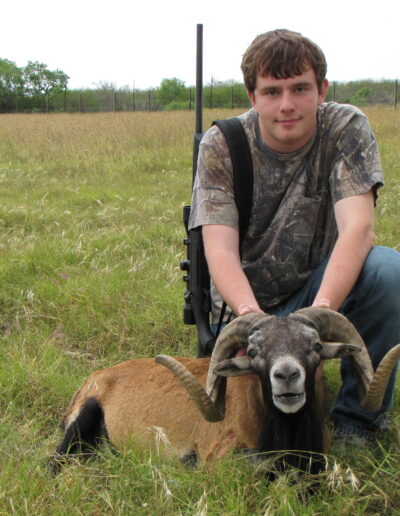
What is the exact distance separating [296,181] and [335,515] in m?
1.99

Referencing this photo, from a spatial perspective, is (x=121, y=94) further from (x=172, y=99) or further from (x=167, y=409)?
(x=167, y=409)

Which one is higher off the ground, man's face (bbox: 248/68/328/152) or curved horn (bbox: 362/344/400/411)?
man's face (bbox: 248/68/328/152)

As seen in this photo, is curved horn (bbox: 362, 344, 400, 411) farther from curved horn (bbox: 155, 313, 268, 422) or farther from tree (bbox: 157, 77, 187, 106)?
tree (bbox: 157, 77, 187, 106)

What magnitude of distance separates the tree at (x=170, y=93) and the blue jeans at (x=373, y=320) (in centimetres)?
5510

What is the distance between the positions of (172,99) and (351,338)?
58365mm

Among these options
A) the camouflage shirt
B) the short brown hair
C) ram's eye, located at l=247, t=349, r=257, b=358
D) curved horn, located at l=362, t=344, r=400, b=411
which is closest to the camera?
curved horn, located at l=362, t=344, r=400, b=411

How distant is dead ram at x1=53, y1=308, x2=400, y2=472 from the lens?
9.82ft

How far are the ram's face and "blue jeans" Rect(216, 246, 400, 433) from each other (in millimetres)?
580

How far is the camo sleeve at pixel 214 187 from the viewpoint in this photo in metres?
3.84

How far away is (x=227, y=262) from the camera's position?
142 inches

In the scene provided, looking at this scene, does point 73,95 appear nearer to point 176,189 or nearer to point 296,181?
point 176,189

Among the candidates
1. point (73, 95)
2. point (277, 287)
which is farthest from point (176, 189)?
point (73, 95)

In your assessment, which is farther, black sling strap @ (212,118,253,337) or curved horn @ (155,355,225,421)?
black sling strap @ (212,118,253,337)

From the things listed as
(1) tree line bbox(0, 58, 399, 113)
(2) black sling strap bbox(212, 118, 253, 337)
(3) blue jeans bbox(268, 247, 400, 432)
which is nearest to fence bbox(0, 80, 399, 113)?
(1) tree line bbox(0, 58, 399, 113)
